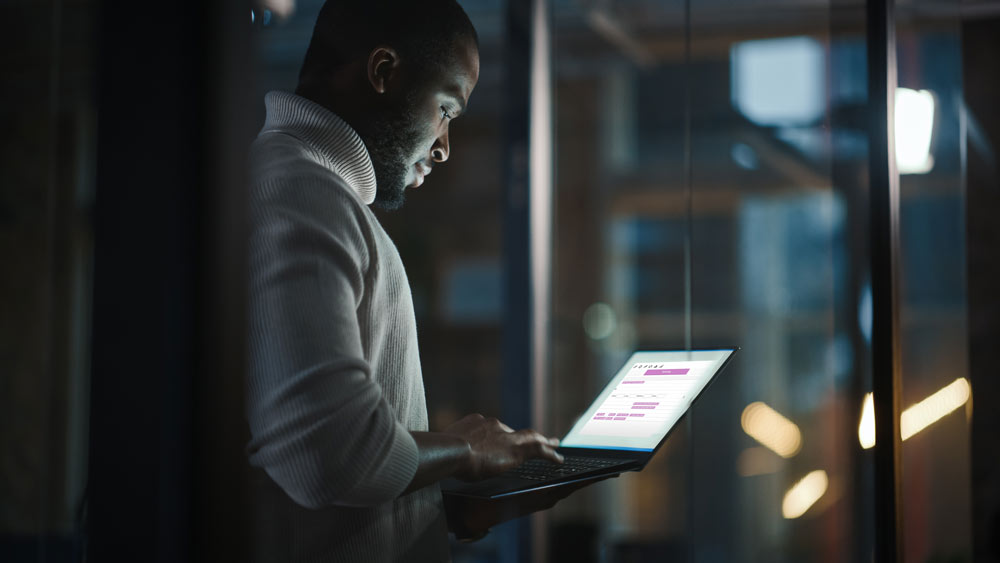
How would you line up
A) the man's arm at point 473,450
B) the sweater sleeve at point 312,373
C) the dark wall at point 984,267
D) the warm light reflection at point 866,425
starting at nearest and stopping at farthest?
the sweater sleeve at point 312,373
the man's arm at point 473,450
the warm light reflection at point 866,425
the dark wall at point 984,267

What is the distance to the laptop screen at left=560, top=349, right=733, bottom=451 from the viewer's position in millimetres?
1488

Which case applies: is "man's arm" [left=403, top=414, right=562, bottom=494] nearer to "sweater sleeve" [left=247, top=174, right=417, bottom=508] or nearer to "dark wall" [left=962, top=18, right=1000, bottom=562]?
"sweater sleeve" [left=247, top=174, right=417, bottom=508]

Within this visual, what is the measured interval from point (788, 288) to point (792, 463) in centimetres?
62

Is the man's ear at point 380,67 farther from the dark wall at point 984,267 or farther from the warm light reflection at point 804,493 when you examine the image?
the dark wall at point 984,267

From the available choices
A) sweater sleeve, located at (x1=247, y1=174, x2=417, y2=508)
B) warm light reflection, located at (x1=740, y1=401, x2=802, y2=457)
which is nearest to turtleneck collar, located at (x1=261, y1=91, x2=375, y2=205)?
sweater sleeve, located at (x1=247, y1=174, x2=417, y2=508)

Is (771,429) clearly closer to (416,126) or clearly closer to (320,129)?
(416,126)

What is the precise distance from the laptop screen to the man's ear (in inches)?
27.7

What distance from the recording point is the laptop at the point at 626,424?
134 cm

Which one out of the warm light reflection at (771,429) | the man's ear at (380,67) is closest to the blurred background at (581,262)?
the warm light reflection at (771,429)

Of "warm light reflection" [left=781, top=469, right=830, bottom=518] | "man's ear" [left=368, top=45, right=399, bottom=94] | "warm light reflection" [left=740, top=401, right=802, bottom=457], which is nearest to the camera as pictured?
"man's ear" [left=368, top=45, right=399, bottom=94]

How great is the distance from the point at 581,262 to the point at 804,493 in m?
1.46

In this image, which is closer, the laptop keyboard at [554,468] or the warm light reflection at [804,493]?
the laptop keyboard at [554,468]

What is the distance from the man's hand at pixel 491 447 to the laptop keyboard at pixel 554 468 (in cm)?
3

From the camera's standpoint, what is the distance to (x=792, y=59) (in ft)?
9.59
